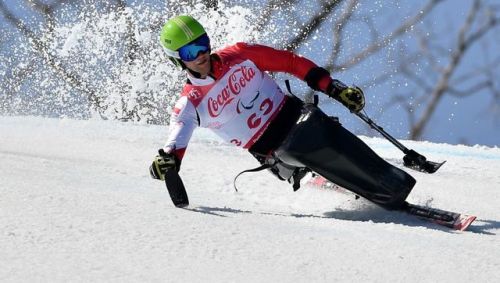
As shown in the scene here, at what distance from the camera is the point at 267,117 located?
4.43 meters

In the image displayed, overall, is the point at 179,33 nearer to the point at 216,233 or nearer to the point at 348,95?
the point at 348,95

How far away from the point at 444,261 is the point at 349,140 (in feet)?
4.60

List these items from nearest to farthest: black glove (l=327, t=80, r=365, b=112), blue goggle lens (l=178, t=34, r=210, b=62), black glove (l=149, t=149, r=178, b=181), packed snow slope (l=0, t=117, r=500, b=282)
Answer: packed snow slope (l=0, t=117, r=500, b=282), black glove (l=149, t=149, r=178, b=181), blue goggle lens (l=178, t=34, r=210, b=62), black glove (l=327, t=80, r=365, b=112)

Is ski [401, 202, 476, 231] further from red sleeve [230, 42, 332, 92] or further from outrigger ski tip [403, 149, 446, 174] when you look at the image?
red sleeve [230, 42, 332, 92]

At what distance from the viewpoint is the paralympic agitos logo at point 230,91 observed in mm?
4281

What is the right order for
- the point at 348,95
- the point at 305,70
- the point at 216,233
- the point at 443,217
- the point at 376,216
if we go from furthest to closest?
the point at 305,70 < the point at 348,95 < the point at 376,216 < the point at 443,217 < the point at 216,233

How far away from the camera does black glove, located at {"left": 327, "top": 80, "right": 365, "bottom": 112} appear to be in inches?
174

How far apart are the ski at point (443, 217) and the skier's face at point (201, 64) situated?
4.64 ft

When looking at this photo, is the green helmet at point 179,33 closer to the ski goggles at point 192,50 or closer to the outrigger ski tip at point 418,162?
the ski goggles at point 192,50

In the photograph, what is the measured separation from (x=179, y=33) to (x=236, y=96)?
0.51m

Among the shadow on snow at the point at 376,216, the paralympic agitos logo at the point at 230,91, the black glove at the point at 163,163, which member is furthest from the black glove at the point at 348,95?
the black glove at the point at 163,163

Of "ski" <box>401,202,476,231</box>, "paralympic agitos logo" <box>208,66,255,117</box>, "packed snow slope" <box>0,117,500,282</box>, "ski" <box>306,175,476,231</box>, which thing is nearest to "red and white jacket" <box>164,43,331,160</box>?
"paralympic agitos logo" <box>208,66,255,117</box>

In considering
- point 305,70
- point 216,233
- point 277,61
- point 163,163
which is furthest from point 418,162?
point 216,233

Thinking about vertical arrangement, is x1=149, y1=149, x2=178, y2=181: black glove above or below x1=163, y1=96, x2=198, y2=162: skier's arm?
below
